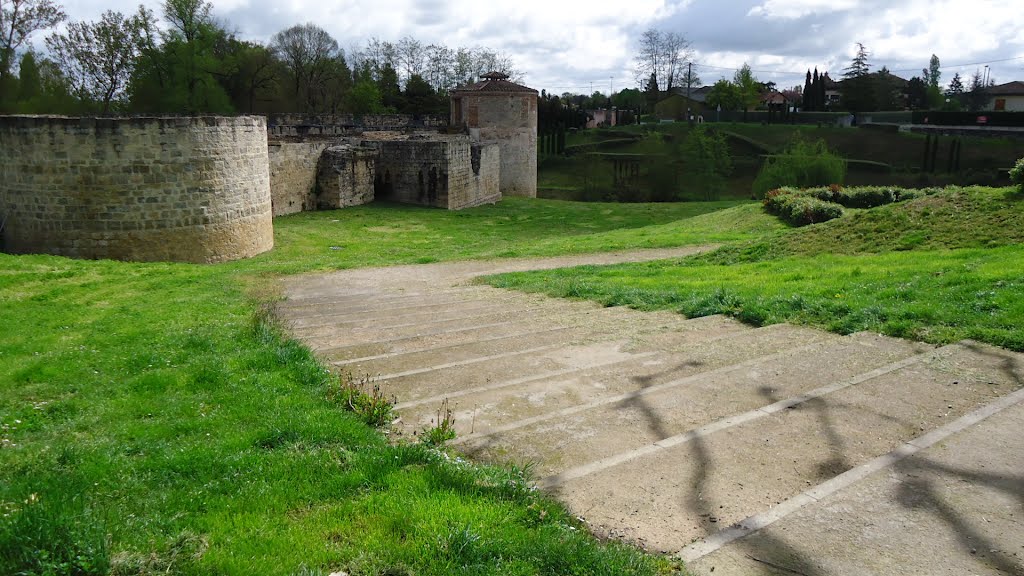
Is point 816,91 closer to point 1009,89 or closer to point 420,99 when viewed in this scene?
point 1009,89

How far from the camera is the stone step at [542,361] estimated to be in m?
5.16

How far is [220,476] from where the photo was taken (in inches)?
147

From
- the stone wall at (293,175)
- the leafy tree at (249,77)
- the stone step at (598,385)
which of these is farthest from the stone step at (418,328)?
the leafy tree at (249,77)

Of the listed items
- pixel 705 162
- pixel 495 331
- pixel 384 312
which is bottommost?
pixel 384 312

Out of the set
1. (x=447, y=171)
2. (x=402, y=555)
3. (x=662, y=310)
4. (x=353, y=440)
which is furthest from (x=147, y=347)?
(x=447, y=171)

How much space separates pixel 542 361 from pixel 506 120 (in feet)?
101

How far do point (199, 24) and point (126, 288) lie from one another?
3913 centimetres

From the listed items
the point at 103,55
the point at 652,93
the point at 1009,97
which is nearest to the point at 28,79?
the point at 103,55

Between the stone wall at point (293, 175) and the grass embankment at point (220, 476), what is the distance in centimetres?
1458

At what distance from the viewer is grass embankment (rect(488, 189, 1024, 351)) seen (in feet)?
20.6

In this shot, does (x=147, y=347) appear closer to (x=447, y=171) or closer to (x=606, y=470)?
(x=606, y=470)

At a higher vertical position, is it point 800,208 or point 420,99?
point 420,99

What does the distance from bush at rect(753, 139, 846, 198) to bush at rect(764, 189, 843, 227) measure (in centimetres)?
1211

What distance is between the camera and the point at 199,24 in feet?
143
